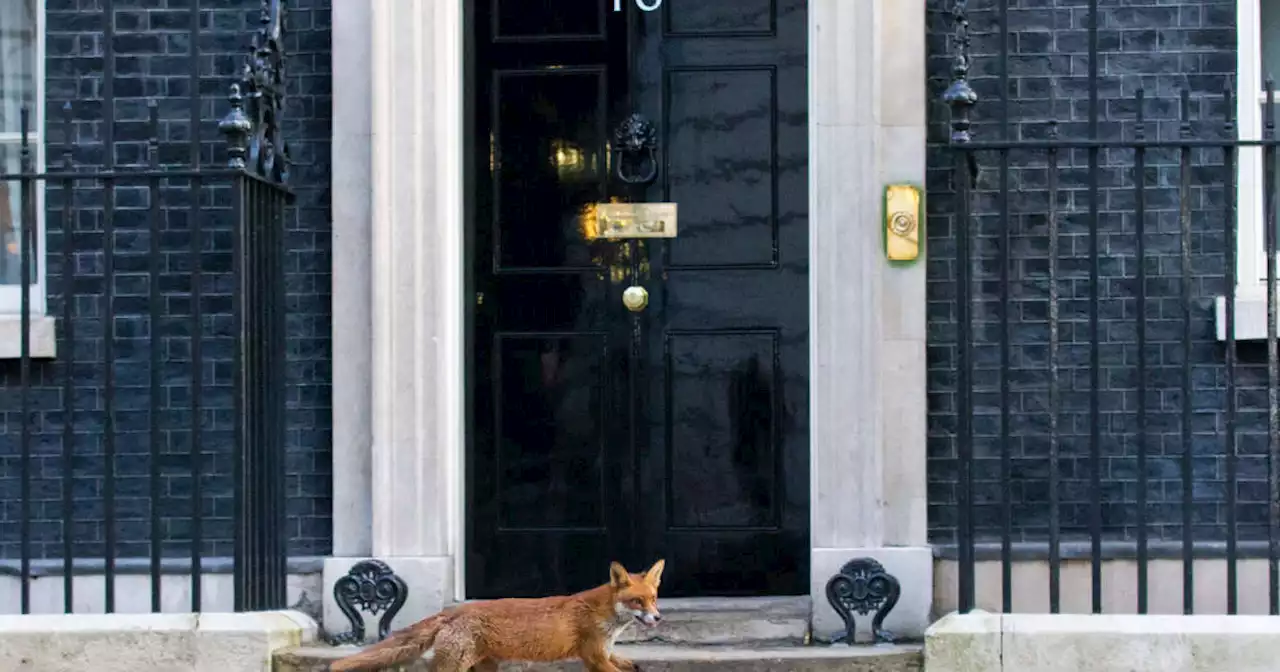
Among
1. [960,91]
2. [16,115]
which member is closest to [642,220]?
[960,91]

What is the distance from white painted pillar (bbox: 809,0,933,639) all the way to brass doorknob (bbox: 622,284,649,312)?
0.70m

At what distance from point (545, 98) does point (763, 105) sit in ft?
2.88

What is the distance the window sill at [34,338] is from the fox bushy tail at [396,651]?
6.75 ft

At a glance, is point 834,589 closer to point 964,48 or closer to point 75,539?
point 964,48

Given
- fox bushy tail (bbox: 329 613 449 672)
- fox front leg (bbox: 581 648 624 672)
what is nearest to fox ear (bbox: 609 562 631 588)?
fox front leg (bbox: 581 648 624 672)

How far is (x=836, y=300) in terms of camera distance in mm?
6387

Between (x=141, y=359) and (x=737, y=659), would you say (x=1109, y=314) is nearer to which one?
(x=737, y=659)

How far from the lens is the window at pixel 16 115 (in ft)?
22.5

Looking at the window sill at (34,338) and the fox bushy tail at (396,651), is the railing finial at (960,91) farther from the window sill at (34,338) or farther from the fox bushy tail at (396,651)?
the window sill at (34,338)

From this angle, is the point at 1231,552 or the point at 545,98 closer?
the point at 1231,552

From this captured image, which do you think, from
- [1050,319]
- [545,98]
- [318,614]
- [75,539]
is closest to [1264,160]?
[1050,319]

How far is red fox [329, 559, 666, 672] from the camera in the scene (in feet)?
18.0

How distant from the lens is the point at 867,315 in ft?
20.9

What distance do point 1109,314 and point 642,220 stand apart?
1859 millimetres
